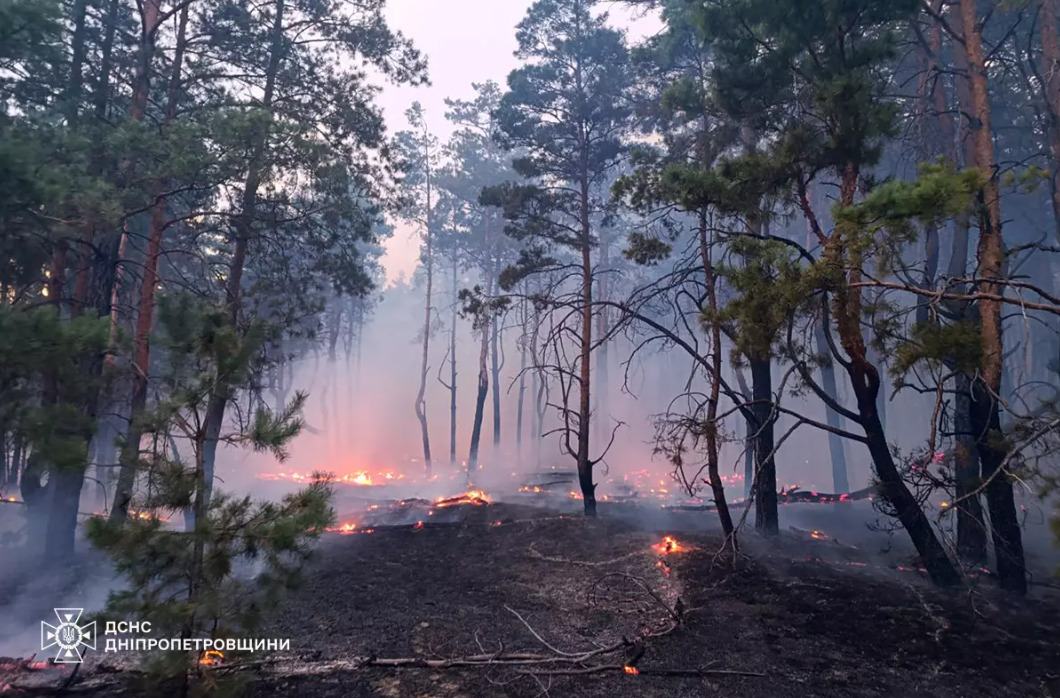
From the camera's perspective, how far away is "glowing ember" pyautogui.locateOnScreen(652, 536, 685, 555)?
36.3 ft

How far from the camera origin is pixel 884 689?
19.8 ft

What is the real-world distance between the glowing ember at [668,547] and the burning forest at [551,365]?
315mm

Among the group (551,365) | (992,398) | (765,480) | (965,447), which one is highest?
(551,365)

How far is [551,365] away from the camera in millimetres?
12352

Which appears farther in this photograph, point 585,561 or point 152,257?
point 152,257

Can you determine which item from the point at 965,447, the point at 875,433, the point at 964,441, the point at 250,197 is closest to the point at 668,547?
the point at 875,433

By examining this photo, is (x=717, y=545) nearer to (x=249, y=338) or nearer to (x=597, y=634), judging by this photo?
(x=597, y=634)

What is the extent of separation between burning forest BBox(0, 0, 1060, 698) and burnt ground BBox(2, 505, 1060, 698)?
6 cm

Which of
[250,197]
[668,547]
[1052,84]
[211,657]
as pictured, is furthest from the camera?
[250,197]

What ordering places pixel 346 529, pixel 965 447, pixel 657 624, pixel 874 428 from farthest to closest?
pixel 346 529, pixel 874 428, pixel 965 447, pixel 657 624

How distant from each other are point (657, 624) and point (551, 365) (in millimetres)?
5714

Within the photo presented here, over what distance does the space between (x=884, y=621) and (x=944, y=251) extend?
31.2 metres

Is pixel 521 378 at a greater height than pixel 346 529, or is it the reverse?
pixel 521 378

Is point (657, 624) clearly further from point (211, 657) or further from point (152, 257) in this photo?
point (152, 257)
